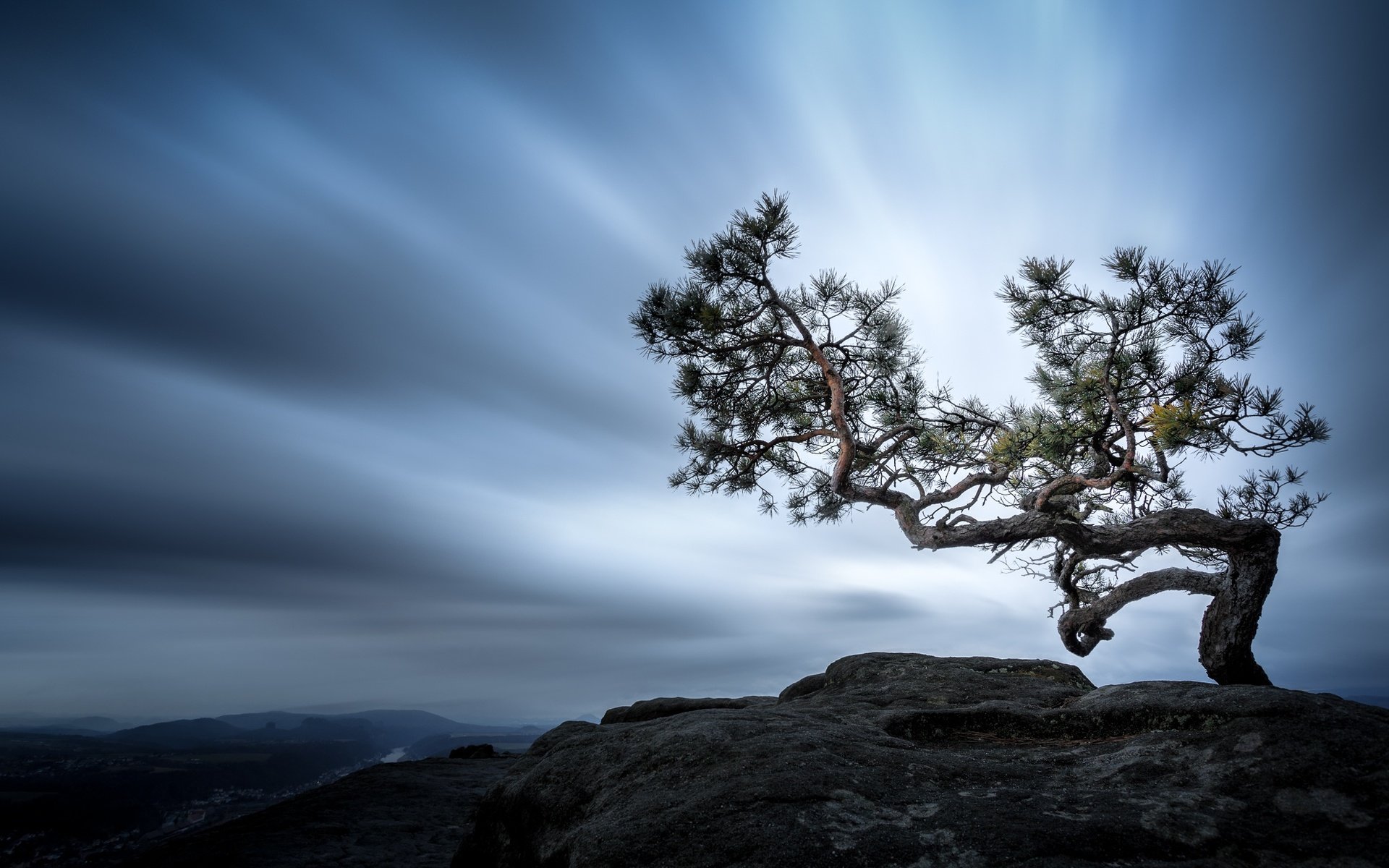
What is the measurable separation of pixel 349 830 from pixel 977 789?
4779 mm

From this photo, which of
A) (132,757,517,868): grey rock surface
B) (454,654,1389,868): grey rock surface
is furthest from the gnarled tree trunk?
(132,757,517,868): grey rock surface

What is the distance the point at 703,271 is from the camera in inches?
359

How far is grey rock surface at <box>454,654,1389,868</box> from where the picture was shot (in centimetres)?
227

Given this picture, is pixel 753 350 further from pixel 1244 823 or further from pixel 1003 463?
pixel 1244 823

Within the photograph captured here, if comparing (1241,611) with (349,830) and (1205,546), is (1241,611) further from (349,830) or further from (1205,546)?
(349,830)

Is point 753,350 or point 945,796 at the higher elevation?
point 753,350

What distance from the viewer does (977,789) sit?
2.89 meters

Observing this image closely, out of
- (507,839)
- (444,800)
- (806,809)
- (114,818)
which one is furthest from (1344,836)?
(114,818)

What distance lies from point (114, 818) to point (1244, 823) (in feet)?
94.0

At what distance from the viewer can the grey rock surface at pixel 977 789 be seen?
89.2 inches

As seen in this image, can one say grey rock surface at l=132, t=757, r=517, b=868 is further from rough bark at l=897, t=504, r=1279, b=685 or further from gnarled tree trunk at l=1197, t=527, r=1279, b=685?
gnarled tree trunk at l=1197, t=527, r=1279, b=685

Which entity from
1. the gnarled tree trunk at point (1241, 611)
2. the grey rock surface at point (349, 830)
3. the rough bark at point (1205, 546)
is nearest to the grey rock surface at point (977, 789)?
the grey rock surface at point (349, 830)

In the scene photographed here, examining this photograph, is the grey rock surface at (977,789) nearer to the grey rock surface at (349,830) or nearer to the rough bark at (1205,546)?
the grey rock surface at (349,830)

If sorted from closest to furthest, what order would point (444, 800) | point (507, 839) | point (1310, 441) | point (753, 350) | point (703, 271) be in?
point (507, 839) → point (444, 800) → point (1310, 441) → point (703, 271) → point (753, 350)
